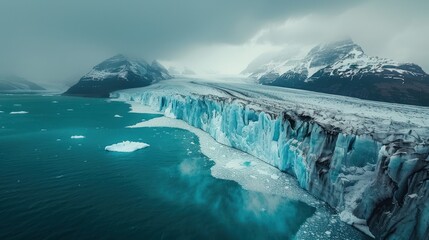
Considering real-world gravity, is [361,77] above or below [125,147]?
above

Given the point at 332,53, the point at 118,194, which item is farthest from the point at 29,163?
the point at 332,53

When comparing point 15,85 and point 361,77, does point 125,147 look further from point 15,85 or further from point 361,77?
point 15,85

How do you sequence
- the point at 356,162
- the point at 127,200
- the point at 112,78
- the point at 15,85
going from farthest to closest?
the point at 15,85 → the point at 112,78 → the point at 127,200 → the point at 356,162

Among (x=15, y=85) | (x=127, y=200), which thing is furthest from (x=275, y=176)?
(x=15, y=85)

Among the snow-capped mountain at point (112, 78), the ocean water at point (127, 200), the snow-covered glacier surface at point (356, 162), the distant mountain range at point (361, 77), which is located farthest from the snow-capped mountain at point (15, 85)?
the snow-covered glacier surface at point (356, 162)

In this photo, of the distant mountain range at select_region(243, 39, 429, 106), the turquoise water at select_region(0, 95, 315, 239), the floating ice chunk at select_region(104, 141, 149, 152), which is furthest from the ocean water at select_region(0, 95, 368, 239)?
the distant mountain range at select_region(243, 39, 429, 106)

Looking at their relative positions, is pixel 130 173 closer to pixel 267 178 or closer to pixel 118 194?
pixel 118 194
